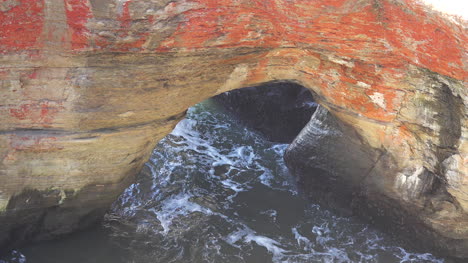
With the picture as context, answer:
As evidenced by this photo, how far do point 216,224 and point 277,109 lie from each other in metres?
2.64

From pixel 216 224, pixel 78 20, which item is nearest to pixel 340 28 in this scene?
pixel 78 20

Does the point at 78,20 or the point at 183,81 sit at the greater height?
the point at 78,20

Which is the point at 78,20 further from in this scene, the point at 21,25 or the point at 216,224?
the point at 216,224

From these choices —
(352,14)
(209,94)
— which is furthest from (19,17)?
(352,14)

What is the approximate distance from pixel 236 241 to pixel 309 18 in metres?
2.19

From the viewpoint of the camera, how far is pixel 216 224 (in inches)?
201

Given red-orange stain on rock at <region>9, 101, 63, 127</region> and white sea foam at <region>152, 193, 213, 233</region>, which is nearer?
red-orange stain on rock at <region>9, 101, 63, 127</region>

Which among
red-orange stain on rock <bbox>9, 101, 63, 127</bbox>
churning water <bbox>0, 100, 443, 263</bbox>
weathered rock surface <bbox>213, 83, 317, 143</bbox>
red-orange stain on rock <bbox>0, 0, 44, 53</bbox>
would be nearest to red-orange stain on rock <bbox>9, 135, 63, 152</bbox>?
red-orange stain on rock <bbox>9, 101, 63, 127</bbox>

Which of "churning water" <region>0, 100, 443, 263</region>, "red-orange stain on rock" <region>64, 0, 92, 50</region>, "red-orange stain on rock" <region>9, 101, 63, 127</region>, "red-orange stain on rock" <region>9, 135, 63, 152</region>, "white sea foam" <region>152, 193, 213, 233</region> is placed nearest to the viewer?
"red-orange stain on rock" <region>64, 0, 92, 50</region>

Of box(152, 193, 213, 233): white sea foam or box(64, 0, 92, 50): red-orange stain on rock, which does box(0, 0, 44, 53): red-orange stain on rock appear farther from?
box(152, 193, 213, 233): white sea foam

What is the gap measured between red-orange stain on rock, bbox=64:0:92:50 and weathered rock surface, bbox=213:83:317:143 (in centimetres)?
405

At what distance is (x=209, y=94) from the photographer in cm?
451

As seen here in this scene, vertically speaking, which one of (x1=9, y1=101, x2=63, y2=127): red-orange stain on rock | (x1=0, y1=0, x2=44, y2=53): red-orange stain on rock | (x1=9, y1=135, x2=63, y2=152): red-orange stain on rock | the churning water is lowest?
the churning water

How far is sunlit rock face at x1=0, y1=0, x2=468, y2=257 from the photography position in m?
3.55
